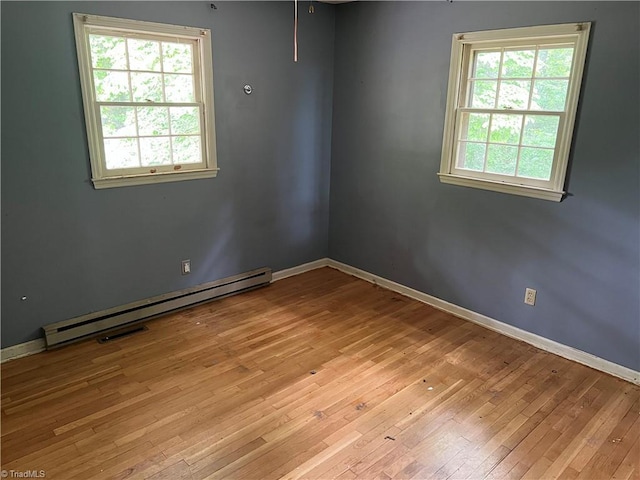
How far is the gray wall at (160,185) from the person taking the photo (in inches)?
111

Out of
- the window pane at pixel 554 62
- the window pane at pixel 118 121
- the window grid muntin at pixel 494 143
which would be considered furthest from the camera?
the window pane at pixel 118 121

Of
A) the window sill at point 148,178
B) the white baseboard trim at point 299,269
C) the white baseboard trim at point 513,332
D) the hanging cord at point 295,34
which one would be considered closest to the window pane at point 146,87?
the window sill at point 148,178

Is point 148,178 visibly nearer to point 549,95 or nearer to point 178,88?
point 178,88

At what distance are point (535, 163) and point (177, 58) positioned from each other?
2.69 metres

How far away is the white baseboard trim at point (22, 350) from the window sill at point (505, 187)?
3.17 metres

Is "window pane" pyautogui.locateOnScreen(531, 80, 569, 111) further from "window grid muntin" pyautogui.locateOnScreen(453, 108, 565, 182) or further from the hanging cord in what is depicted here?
the hanging cord

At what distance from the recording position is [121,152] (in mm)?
3262

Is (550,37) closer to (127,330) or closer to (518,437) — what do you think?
(518,437)

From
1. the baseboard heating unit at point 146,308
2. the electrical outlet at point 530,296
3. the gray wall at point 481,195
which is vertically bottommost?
the baseboard heating unit at point 146,308

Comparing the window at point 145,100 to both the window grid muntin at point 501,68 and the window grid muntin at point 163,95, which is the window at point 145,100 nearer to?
the window grid muntin at point 163,95

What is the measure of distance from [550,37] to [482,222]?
4.30 ft

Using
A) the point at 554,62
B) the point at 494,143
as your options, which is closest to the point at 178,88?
the point at 494,143

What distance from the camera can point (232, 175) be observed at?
3.89 m

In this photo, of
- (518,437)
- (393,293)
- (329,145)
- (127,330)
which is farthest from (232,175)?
(518,437)
